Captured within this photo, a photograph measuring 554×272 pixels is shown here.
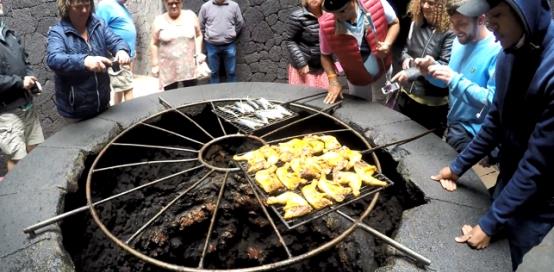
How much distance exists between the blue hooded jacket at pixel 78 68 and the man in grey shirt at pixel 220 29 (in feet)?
11.6

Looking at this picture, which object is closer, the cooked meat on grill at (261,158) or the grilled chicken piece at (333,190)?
the grilled chicken piece at (333,190)

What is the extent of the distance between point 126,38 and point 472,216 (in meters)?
5.79

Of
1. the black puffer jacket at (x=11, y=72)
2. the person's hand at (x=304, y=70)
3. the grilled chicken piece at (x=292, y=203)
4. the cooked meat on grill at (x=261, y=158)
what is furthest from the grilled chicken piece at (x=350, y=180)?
the black puffer jacket at (x=11, y=72)

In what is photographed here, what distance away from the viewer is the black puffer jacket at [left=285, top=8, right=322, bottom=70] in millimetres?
5195

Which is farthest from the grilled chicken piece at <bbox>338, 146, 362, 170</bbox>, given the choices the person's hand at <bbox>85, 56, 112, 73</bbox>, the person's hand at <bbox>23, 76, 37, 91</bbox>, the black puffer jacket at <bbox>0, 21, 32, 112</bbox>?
the black puffer jacket at <bbox>0, 21, 32, 112</bbox>

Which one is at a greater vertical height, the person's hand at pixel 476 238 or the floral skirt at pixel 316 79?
the person's hand at pixel 476 238

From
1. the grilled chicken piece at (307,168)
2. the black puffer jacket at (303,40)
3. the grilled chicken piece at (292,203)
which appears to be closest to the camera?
the grilled chicken piece at (292,203)

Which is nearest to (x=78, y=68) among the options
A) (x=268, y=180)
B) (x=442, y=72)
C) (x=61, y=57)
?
(x=61, y=57)

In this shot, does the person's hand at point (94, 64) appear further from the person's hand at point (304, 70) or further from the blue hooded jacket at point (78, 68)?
the person's hand at point (304, 70)

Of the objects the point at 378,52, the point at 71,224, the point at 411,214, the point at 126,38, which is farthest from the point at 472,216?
the point at 126,38

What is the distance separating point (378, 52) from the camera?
12.6 feet

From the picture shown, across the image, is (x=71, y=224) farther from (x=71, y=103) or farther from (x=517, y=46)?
(x=517, y=46)

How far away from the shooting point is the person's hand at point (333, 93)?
152 inches

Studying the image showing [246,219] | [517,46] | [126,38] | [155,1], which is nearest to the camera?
[517,46]
